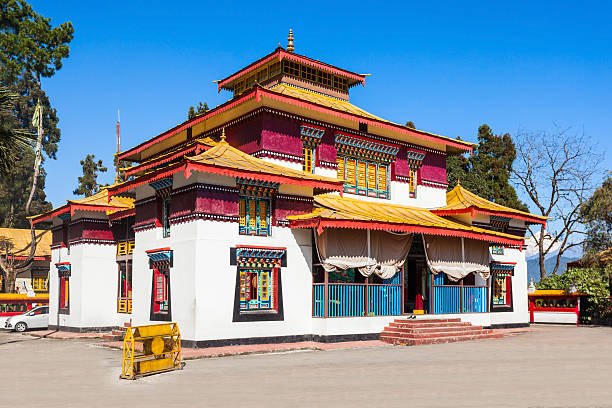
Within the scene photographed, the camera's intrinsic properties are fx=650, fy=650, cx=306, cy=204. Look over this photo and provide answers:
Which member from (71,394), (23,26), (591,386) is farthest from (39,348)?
(23,26)

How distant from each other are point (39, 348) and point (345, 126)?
1465 cm

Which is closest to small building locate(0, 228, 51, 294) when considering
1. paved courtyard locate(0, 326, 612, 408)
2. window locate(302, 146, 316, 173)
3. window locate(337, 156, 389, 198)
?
paved courtyard locate(0, 326, 612, 408)

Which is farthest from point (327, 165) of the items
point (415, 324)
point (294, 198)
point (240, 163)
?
point (415, 324)

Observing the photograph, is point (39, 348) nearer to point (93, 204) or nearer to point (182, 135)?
point (93, 204)

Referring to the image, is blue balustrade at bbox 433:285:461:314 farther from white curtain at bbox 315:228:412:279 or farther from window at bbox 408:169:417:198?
window at bbox 408:169:417:198

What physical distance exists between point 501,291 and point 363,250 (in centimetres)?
1040

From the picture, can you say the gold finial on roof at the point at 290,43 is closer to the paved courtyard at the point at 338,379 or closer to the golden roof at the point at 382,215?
the golden roof at the point at 382,215

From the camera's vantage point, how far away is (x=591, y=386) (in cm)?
1262

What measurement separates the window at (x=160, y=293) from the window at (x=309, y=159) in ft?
23.0

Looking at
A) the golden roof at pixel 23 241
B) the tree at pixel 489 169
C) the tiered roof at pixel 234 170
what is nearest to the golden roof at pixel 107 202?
the tiered roof at pixel 234 170

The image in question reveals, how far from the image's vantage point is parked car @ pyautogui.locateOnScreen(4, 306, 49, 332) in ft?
107

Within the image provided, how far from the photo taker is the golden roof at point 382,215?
2255 cm

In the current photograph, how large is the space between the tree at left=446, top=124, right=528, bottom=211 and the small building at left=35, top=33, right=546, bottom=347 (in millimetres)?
19151

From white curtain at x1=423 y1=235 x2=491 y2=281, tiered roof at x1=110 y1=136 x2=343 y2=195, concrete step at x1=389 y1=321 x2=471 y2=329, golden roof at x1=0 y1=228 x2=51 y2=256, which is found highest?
tiered roof at x1=110 y1=136 x2=343 y2=195
